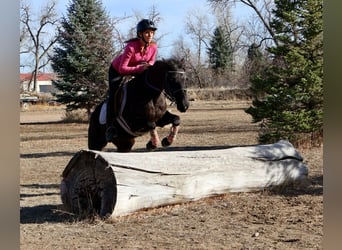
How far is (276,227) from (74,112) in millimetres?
15657

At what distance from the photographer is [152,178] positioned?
3955 millimetres

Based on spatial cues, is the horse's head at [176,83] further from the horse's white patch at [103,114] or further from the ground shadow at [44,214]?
the ground shadow at [44,214]

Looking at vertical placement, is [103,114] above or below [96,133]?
above

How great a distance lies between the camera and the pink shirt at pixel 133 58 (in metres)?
4.39

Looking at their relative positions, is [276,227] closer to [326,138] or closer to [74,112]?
[326,138]

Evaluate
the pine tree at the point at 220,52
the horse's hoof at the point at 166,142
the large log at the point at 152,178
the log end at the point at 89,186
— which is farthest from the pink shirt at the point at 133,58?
the pine tree at the point at 220,52

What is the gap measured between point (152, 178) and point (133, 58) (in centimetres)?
123

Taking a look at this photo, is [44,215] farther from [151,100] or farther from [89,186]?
[151,100]

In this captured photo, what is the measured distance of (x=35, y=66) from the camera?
24938mm

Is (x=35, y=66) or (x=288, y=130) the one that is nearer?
(x=288, y=130)

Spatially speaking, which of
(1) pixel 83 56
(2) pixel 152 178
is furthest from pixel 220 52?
(2) pixel 152 178

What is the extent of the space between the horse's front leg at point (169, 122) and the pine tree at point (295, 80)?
388 centimetres

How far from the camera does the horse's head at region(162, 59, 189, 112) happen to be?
4094mm
